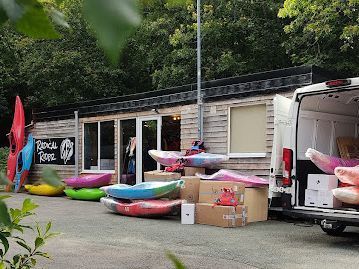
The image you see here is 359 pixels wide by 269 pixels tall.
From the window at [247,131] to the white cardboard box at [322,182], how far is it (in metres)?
2.69

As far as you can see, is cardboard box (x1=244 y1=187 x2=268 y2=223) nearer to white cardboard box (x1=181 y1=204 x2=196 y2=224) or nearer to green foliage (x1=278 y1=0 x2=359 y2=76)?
white cardboard box (x1=181 y1=204 x2=196 y2=224)

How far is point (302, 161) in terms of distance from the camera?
709cm

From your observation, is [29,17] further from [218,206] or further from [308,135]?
[218,206]

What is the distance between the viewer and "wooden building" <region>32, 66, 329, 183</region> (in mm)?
9477

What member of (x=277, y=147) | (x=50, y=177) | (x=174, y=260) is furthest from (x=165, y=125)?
(x=174, y=260)

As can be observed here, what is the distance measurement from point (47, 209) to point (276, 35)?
462 inches

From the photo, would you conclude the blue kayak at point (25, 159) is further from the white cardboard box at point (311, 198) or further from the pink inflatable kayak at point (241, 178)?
the white cardboard box at point (311, 198)

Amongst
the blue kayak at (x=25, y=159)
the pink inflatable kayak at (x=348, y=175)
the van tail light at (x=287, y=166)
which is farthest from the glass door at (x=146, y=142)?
the pink inflatable kayak at (x=348, y=175)

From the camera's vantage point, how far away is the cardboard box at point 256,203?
8266mm

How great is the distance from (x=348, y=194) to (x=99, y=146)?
9.13 m

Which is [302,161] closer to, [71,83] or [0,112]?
[71,83]

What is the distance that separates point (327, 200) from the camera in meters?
6.46

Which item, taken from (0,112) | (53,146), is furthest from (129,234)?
(0,112)

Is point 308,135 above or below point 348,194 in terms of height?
above
